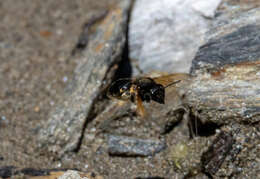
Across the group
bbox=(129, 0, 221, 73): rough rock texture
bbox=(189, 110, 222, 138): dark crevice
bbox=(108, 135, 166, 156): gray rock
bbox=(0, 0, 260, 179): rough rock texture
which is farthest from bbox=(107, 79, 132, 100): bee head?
bbox=(129, 0, 221, 73): rough rock texture

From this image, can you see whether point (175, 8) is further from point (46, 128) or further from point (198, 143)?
point (46, 128)

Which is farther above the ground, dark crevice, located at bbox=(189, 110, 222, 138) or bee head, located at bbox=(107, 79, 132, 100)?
bee head, located at bbox=(107, 79, 132, 100)

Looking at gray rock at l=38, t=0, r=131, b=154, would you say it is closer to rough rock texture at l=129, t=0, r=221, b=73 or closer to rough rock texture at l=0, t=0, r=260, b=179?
rough rock texture at l=0, t=0, r=260, b=179

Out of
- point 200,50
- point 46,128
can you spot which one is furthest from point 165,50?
point 46,128

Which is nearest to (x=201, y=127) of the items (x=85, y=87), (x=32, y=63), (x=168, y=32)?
(x=85, y=87)

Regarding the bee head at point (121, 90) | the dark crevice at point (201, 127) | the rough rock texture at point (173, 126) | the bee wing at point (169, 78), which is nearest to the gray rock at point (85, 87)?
the rough rock texture at point (173, 126)

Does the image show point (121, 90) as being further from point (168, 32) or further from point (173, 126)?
point (168, 32)
